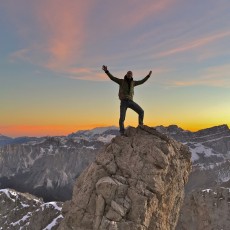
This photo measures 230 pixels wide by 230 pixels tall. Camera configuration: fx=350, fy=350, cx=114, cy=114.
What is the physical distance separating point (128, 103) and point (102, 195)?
7.25m

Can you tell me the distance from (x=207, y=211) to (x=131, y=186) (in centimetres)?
11287

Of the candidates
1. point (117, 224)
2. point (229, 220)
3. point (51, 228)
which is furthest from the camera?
point (51, 228)

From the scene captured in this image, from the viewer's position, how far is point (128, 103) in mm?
26328

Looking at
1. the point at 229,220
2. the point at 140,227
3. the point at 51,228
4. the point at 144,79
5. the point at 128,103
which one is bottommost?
the point at 51,228

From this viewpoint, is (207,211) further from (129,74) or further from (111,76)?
(111,76)

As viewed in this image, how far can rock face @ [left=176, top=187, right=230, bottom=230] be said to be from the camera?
124062 millimetres

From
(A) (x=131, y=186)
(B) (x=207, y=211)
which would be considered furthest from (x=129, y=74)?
(B) (x=207, y=211)

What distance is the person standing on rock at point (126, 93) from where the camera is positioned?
2575 cm

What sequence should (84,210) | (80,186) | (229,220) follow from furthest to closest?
1. (229,220)
2. (80,186)
3. (84,210)

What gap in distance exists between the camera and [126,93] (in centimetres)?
2603

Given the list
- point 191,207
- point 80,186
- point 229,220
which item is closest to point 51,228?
point 191,207

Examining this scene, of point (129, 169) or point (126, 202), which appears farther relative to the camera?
point (129, 169)

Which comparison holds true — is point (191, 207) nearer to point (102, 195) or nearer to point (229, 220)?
point (229, 220)

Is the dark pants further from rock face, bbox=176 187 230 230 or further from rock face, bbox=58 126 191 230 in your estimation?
rock face, bbox=176 187 230 230
